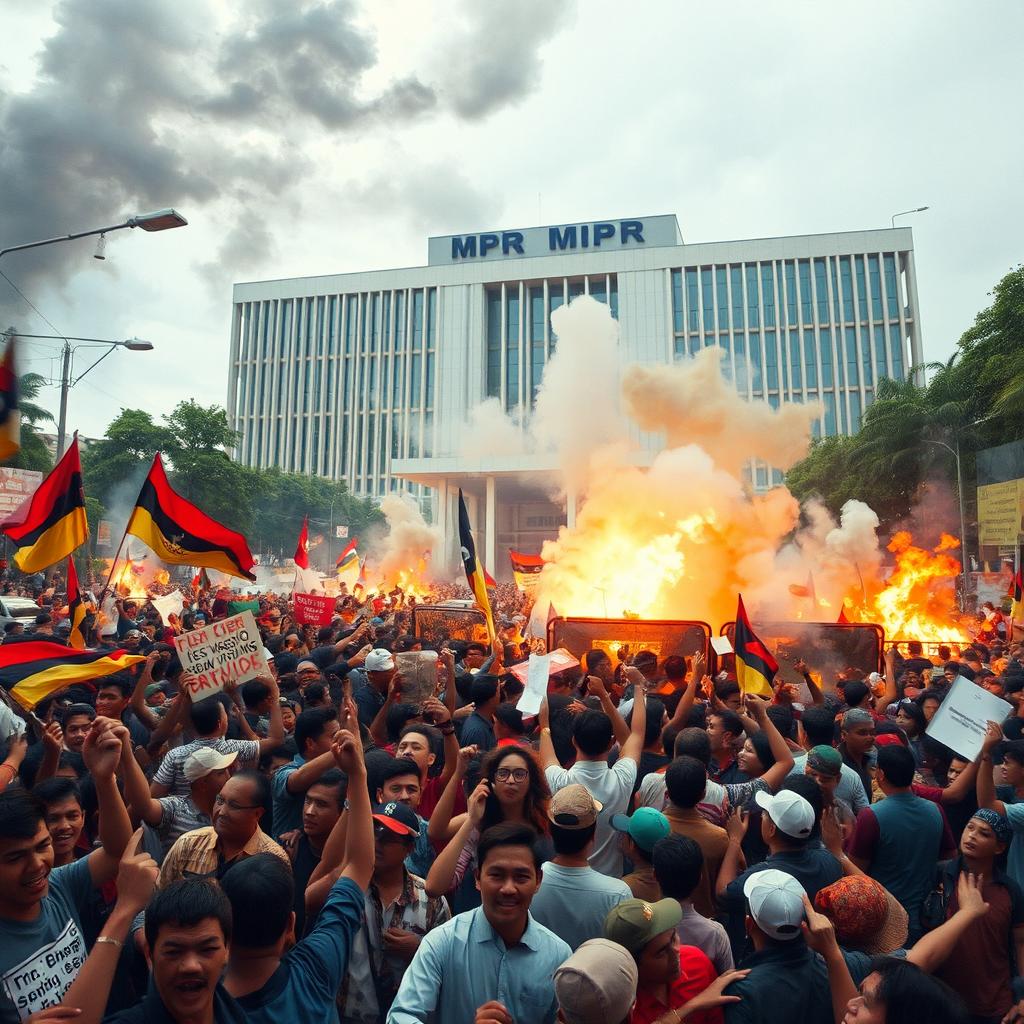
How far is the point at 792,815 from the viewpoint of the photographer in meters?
3.47

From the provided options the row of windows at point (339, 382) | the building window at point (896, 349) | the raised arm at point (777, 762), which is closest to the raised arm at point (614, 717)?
the raised arm at point (777, 762)

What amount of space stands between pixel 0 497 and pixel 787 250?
183ft

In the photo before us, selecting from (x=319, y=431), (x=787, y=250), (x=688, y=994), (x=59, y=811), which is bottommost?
(x=688, y=994)

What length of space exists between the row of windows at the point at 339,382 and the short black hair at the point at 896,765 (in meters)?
66.1

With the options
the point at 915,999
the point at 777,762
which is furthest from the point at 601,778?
the point at 915,999

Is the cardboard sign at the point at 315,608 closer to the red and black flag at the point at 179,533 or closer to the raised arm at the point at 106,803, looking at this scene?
the red and black flag at the point at 179,533

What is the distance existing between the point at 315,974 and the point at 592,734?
2161 millimetres

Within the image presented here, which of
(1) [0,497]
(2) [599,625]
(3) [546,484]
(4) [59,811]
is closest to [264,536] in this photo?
(3) [546,484]

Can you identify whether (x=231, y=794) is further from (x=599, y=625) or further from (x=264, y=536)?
(x=264, y=536)

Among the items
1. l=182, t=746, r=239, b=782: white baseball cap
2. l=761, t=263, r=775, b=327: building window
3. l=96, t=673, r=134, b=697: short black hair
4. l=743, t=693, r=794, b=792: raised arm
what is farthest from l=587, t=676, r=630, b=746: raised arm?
l=761, t=263, r=775, b=327: building window

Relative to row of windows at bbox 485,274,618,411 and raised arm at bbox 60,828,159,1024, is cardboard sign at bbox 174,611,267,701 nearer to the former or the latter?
raised arm at bbox 60,828,159,1024

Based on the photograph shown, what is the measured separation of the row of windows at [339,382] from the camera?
229 feet

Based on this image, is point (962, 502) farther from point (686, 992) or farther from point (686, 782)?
point (686, 992)

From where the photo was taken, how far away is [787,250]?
61125 mm
